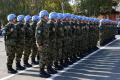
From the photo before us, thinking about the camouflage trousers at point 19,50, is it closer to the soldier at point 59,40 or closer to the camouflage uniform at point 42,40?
the soldier at point 59,40

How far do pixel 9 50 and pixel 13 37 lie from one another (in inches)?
17.8

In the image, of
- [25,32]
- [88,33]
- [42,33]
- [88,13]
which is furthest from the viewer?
[88,13]

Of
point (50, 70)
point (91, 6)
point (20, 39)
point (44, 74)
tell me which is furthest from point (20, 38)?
point (91, 6)

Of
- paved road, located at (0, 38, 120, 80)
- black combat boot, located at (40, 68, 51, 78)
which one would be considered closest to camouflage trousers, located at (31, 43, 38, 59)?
paved road, located at (0, 38, 120, 80)

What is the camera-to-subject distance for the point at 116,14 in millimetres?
80938

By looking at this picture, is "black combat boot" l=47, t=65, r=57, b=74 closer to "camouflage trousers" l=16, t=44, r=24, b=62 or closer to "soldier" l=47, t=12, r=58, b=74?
"soldier" l=47, t=12, r=58, b=74

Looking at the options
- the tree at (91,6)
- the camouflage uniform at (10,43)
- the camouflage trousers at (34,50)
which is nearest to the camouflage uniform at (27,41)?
the camouflage trousers at (34,50)

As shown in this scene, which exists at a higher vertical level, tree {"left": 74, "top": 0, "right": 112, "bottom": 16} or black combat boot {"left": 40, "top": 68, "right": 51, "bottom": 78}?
tree {"left": 74, "top": 0, "right": 112, "bottom": 16}

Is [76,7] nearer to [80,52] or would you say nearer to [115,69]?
[80,52]

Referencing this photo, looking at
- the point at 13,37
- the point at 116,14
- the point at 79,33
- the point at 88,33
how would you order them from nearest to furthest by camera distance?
1. the point at 13,37
2. the point at 79,33
3. the point at 88,33
4. the point at 116,14

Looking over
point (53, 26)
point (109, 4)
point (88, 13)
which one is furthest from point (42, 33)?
point (109, 4)

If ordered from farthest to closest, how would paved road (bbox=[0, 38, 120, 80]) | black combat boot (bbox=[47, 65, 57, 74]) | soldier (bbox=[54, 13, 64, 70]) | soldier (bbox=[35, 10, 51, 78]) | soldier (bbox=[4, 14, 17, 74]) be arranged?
1. soldier (bbox=[54, 13, 64, 70])
2. soldier (bbox=[4, 14, 17, 74])
3. black combat boot (bbox=[47, 65, 57, 74])
4. soldier (bbox=[35, 10, 51, 78])
5. paved road (bbox=[0, 38, 120, 80])

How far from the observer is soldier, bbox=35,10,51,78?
39.5ft

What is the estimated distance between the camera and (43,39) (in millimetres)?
12086
